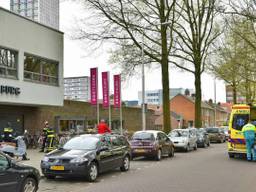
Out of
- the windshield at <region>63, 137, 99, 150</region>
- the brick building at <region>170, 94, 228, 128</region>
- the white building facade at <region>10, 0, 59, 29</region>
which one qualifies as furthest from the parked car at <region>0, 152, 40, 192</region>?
the brick building at <region>170, 94, 228, 128</region>

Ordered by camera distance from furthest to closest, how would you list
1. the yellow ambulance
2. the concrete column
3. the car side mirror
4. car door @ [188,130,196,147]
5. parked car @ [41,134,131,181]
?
1. car door @ [188,130,196,147]
2. the concrete column
3. the yellow ambulance
4. the car side mirror
5. parked car @ [41,134,131,181]

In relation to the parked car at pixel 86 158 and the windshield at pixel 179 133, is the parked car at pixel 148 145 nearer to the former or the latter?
the parked car at pixel 86 158

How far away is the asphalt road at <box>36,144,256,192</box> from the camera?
11234 mm

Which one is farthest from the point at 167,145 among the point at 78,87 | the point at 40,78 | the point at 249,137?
the point at 78,87

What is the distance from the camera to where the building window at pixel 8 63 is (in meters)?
22.3

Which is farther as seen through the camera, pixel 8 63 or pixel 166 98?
pixel 166 98

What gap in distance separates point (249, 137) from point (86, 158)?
29.2 ft

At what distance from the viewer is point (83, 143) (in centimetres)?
1358

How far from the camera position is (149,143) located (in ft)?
64.2

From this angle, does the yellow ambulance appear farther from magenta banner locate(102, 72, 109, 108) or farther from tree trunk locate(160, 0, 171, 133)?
tree trunk locate(160, 0, 171, 133)

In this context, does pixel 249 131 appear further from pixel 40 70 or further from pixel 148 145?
pixel 40 70

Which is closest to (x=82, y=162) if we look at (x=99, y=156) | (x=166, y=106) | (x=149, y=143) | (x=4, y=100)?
(x=99, y=156)

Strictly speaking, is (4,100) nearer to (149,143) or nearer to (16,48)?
(16,48)

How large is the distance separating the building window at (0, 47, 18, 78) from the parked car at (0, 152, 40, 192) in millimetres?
13518
